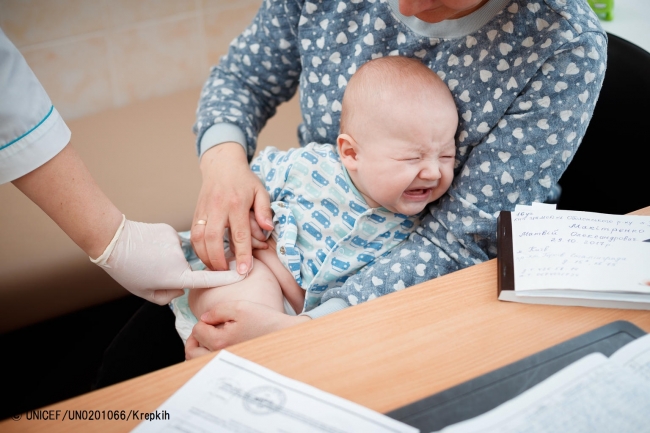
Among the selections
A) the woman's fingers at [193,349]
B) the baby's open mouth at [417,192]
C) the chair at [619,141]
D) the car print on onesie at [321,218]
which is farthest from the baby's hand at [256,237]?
the chair at [619,141]

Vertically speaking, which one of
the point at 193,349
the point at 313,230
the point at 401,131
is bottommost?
the point at 193,349

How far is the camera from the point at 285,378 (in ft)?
2.17

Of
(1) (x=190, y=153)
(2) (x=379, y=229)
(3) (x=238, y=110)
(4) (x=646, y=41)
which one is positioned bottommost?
(1) (x=190, y=153)

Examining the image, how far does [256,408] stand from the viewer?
63 centimetres

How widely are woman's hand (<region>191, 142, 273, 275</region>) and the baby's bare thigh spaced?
0.03 metres

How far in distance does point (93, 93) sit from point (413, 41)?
4.44 feet

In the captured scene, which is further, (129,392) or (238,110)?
(238,110)

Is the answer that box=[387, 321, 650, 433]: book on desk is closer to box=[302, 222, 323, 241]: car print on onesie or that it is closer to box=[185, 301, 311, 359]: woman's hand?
box=[185, 301, 311, 359]: woman's hand

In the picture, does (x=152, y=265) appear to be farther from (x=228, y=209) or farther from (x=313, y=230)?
(x=313, y=230)

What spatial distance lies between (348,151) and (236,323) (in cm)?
39

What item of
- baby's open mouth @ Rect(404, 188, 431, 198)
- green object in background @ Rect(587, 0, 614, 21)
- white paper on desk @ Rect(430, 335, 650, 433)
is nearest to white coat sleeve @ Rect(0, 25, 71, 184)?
baby's open mouth @ Rect(404, 188, 431, 198)

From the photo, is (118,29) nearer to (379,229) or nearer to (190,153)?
(190,153)

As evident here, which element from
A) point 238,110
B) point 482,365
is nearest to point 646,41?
point 238,110

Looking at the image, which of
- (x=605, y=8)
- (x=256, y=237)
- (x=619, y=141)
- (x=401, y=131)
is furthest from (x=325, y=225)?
(x=605, y=8)
